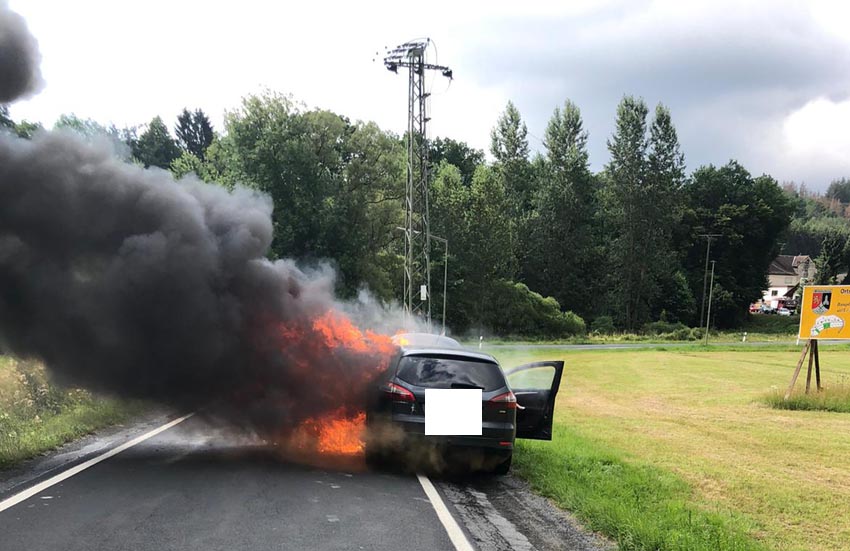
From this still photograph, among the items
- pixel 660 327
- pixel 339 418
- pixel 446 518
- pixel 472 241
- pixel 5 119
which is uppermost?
pixel 472 241

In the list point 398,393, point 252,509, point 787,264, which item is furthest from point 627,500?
point 787,264

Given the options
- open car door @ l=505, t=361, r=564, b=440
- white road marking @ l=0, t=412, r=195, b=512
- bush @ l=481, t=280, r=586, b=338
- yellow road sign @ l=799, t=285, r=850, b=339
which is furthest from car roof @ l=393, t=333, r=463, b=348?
bush @ l=481, t=280, r=586, b=338

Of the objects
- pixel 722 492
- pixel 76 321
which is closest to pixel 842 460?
pixel 722 492

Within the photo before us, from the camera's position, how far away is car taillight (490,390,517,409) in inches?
281

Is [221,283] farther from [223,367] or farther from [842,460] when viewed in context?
[842,460]

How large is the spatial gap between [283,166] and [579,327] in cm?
3120

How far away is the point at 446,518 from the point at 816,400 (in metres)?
13.0

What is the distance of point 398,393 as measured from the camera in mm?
7113

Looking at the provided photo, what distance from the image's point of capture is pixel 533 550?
4.93 metres

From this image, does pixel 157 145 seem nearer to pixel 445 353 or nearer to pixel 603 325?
pixel 603 325

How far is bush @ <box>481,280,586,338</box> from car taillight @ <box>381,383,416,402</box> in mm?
48148

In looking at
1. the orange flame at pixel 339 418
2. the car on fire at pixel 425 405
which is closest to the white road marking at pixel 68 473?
the orange flame at pixel 339 418

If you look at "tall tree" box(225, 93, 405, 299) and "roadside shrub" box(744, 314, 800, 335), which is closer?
"tall tree" box(225, 93, 405, 299)

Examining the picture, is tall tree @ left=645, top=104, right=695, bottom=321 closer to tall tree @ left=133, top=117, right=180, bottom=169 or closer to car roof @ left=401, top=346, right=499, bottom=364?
tall tree @ left=133, top=117, right=180, bottom=169
